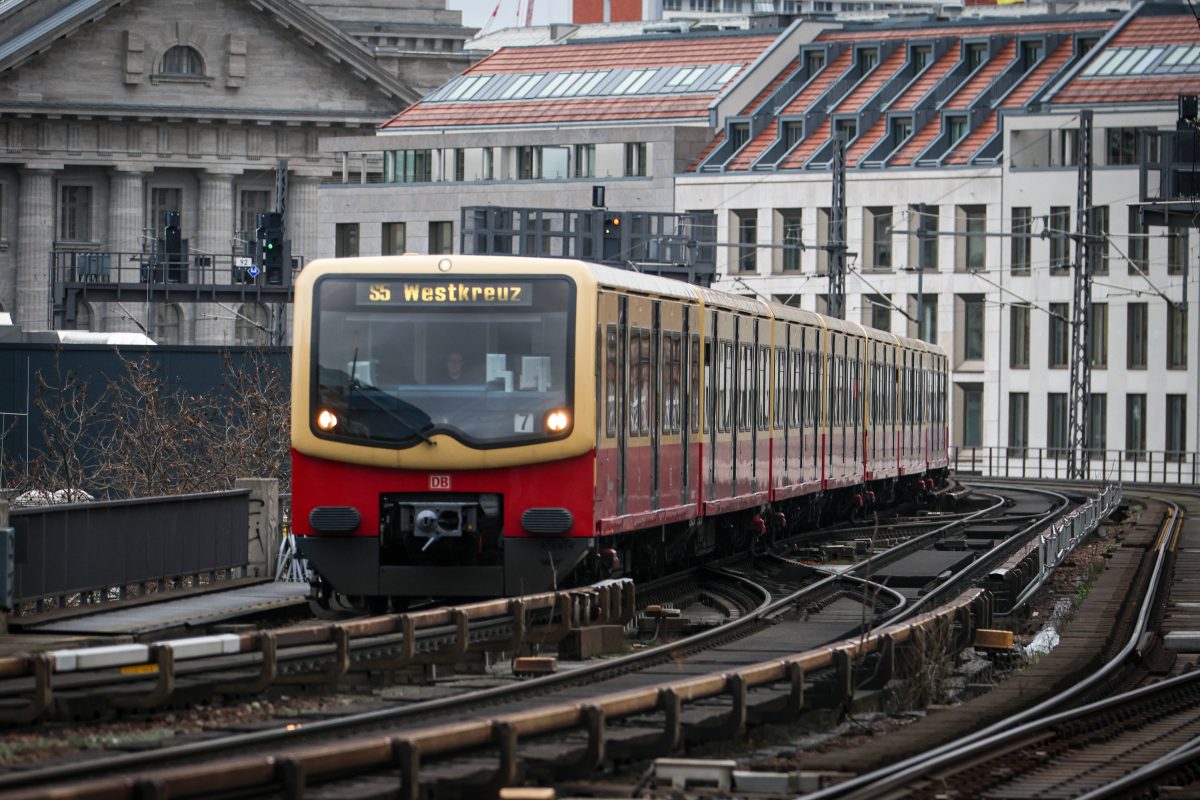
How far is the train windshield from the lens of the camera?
20.9 metres

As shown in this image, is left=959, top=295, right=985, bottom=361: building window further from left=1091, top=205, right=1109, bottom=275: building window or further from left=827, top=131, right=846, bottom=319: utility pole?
left=827, top=131, right=846, bottom=319: utility pole

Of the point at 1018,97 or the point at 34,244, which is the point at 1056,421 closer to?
the point at 1018,97

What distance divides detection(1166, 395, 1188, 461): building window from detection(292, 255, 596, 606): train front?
62498mm

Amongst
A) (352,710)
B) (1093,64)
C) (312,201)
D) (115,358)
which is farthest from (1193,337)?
(352,710)

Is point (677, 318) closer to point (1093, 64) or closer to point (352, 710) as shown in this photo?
point (352, 710)

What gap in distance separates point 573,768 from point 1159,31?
76.8 m

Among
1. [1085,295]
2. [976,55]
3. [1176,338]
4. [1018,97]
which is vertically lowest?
[1176,338]

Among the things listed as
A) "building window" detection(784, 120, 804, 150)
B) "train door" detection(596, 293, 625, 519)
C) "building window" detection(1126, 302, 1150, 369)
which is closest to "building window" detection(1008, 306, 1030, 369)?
"building window" detection(1126, 302, 1150, 369)

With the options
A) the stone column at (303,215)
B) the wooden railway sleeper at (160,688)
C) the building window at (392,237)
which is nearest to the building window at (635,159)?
the building window at (392,237)

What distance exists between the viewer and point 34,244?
96500 mm

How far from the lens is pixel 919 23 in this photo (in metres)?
95.7

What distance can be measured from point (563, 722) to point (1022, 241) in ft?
242

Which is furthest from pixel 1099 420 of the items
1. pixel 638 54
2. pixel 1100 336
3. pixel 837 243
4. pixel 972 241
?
pixel 837 243

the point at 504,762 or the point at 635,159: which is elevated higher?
the point at 635,159
